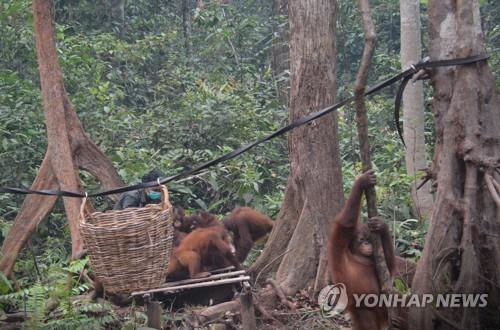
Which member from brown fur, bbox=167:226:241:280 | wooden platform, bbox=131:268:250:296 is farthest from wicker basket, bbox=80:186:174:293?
brown fur, bbox=167:226:241:280

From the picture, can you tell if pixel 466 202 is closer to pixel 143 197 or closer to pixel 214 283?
pixel 214 283

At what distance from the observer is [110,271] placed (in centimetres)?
471

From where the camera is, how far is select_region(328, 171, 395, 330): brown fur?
4.42 m

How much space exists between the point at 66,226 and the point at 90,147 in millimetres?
1141

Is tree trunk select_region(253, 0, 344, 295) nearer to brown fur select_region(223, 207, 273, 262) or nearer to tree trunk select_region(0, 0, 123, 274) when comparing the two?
brown fur select_region(223, 207, 273, 262)

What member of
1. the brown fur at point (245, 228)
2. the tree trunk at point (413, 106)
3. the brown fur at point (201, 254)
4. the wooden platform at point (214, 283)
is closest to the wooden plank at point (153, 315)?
the wooden platform at point (214, 283)

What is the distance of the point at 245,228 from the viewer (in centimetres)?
707

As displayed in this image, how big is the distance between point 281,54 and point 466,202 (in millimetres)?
9097

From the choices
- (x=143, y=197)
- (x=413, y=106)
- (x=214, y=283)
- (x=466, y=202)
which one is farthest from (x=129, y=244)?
(x=413, y=106)

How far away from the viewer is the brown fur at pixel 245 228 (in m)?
7.08

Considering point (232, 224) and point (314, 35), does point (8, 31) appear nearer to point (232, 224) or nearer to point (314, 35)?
point (232, 224)

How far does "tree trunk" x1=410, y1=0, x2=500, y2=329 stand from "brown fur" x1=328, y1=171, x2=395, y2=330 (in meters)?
0.53

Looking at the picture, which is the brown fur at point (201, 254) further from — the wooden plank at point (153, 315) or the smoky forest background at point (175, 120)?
the wooden plank at point (153, 315)

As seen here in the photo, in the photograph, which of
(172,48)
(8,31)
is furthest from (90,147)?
(172,48)
